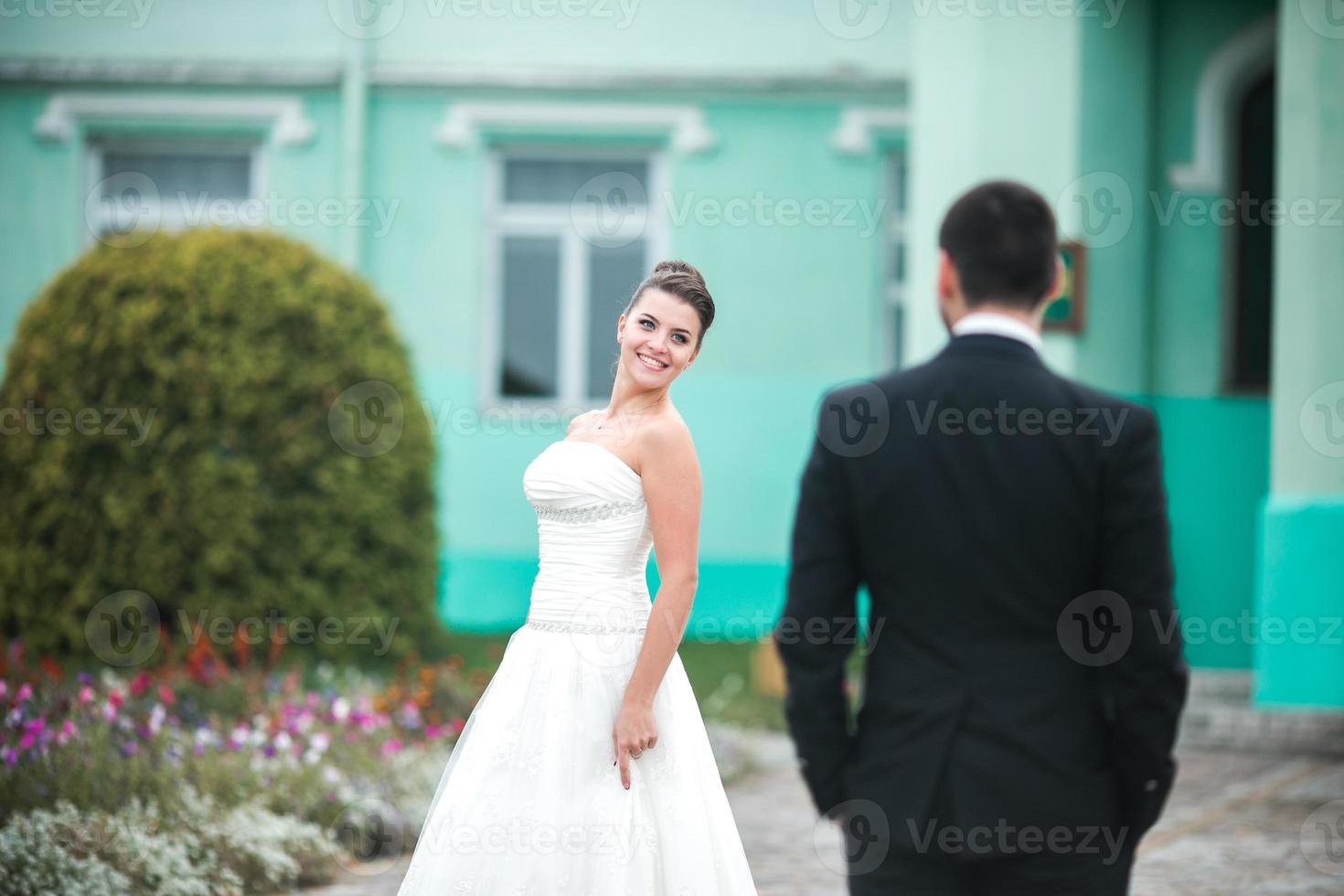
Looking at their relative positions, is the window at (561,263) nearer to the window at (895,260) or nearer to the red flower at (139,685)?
the window at (895,260)

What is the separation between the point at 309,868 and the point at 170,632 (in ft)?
10.2

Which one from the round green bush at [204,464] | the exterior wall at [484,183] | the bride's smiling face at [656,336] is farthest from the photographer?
the exterior wall at [484,183]

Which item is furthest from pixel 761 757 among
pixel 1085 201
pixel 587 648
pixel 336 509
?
pixel 587 648

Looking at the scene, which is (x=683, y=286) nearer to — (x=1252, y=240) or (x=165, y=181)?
(x=1252, y=240)

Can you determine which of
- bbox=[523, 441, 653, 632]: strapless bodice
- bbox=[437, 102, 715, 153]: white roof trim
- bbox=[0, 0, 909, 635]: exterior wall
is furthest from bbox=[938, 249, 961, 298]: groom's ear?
bbox=[437, 102, 715, 153]: white roof trim

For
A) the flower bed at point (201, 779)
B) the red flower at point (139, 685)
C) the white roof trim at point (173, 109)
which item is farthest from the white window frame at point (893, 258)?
the red flower at point (139, 685)

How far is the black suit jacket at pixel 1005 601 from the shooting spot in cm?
247

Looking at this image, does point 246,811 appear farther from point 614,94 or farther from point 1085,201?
point 614,94

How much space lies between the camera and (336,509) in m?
8.50

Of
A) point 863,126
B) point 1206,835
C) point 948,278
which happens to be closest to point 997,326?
point 948,278

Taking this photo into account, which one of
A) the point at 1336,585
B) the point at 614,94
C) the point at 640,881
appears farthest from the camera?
the point at 614,94

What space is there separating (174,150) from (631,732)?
10.2 m

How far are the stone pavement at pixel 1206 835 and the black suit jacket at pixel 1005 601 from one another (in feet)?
10.5

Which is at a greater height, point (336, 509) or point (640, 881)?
point (336, 509)
